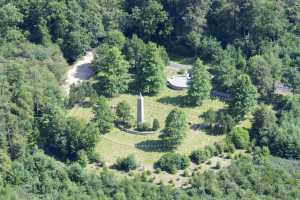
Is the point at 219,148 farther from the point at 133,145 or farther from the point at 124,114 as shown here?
the point at 124,114

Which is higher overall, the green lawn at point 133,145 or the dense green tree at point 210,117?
the dense green tree at point 210,117

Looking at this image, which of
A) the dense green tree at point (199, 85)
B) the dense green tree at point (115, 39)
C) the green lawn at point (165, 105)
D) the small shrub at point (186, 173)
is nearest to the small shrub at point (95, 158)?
the small shrub at point (186, 173)

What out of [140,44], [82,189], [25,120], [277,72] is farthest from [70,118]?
[277,72]

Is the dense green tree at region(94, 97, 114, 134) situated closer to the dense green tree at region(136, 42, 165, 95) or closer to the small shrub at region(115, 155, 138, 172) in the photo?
the small shrub at region(115, 155, 138, 172)

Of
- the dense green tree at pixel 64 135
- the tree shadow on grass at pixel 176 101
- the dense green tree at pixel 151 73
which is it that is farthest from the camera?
the dense green tree at pixel 151 73

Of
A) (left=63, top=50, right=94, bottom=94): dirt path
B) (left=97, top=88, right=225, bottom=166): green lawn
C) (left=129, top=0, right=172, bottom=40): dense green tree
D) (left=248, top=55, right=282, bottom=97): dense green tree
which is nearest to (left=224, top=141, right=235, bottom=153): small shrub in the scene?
(left=97, top=88, right=225, bottom=166): green lawn

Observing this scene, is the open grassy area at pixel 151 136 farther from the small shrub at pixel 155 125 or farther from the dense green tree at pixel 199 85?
the dense green tree at pixel 199 85
